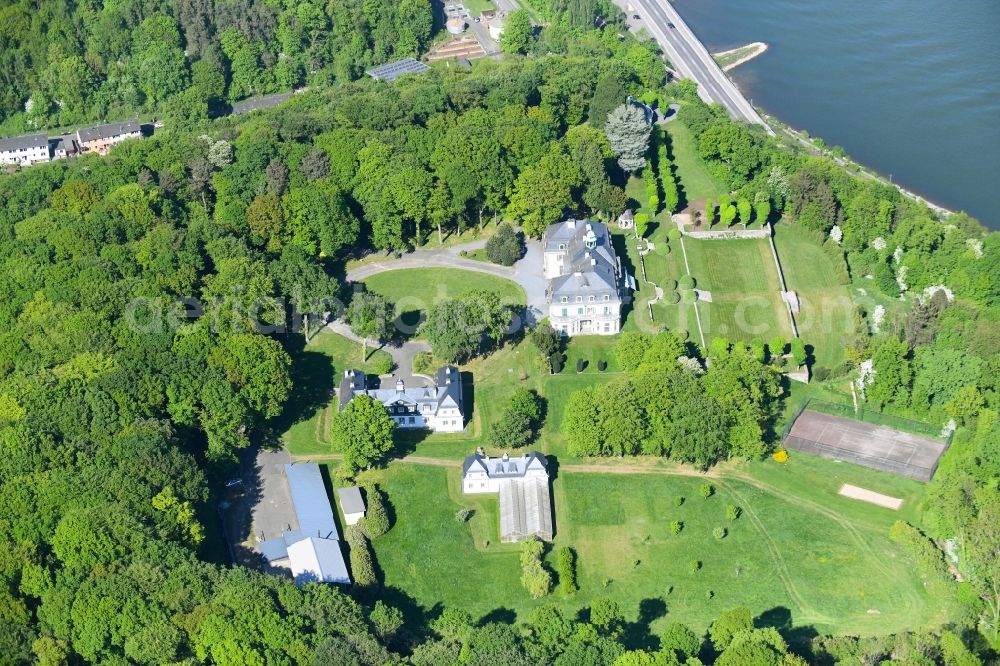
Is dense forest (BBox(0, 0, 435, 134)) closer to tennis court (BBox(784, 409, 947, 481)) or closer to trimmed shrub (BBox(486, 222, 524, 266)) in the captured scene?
→ trimmed shrub (BBox(486, 222, 524, 266))

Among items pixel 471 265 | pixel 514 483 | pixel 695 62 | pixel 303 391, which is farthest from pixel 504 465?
pixel 695 62

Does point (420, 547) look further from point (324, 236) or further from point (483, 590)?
point (324, 236)

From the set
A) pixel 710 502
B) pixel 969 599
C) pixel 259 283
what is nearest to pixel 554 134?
pixel 259 283

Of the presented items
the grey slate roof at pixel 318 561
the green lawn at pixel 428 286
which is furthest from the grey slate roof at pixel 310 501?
the green lawn at pixel 428 286

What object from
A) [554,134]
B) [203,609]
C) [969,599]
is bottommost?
[969,599]

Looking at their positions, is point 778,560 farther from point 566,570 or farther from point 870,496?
point 566,570

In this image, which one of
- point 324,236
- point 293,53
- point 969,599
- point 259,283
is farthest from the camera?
point 293,53
